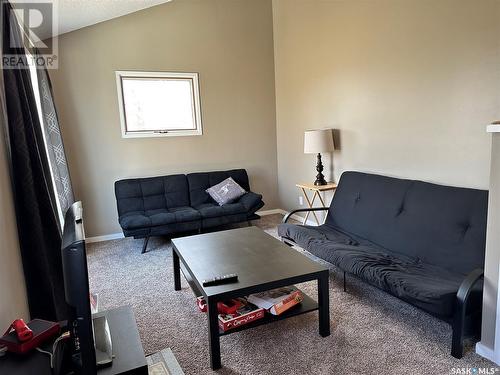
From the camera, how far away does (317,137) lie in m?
3.94

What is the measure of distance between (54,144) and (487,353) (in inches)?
158

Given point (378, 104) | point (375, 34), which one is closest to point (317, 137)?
point (378, 104)

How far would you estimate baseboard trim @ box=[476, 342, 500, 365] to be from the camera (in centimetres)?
192

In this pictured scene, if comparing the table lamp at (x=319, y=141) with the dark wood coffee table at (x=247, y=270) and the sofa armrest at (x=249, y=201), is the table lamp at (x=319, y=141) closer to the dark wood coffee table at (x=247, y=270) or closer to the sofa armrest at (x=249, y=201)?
the sofa armrest at (x=249, y=201)

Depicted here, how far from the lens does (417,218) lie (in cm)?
279

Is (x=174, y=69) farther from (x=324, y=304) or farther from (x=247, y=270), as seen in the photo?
(x=324, y=304)

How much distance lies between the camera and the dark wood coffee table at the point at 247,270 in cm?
200

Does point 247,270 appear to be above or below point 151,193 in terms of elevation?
below

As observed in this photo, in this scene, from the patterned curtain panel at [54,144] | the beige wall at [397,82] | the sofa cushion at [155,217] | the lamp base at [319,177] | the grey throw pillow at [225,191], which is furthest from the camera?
the grey throw pillow at [225,191]

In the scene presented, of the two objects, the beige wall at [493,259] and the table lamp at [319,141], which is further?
the table lamp at [319,141]

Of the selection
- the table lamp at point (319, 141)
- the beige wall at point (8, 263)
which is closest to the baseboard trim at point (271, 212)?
the table lamp at point (319, 141)

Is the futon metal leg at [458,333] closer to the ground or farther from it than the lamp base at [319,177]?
closer to the ground

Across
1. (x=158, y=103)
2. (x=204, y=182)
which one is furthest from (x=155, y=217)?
(x=158, y=103)

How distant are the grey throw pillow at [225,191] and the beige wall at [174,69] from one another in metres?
0.44
